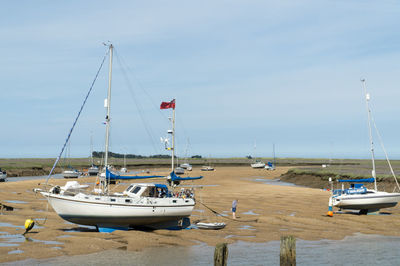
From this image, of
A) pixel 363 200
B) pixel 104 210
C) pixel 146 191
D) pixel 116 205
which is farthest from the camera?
pixel 363 200

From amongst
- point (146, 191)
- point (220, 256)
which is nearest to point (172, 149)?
point (146, 191)

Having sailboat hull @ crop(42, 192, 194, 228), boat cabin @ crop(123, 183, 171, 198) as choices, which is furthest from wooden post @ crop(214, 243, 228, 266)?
boat cabin @ crop(123, 183, 171, 198)

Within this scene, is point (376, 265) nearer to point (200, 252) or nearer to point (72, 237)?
point (200, 252)

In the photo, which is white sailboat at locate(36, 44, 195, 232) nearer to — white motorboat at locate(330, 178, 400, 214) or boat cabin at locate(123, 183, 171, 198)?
boat cabin at locate(123, 183, 171, 198)

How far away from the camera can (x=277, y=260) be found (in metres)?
22.9

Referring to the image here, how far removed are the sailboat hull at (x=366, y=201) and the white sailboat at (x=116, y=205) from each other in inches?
589

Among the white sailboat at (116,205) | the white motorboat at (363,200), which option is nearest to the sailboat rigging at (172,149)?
the white sailboat at (116,205)

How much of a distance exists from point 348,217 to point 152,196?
1739cm

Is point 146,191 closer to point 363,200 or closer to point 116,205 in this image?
point 116,205

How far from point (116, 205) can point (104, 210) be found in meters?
0.79

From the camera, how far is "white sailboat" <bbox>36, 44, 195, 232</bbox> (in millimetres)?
27328

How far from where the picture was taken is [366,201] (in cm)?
3784

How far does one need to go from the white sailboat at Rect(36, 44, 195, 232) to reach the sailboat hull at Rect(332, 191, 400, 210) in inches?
589

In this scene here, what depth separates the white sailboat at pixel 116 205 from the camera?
89.7 ft
